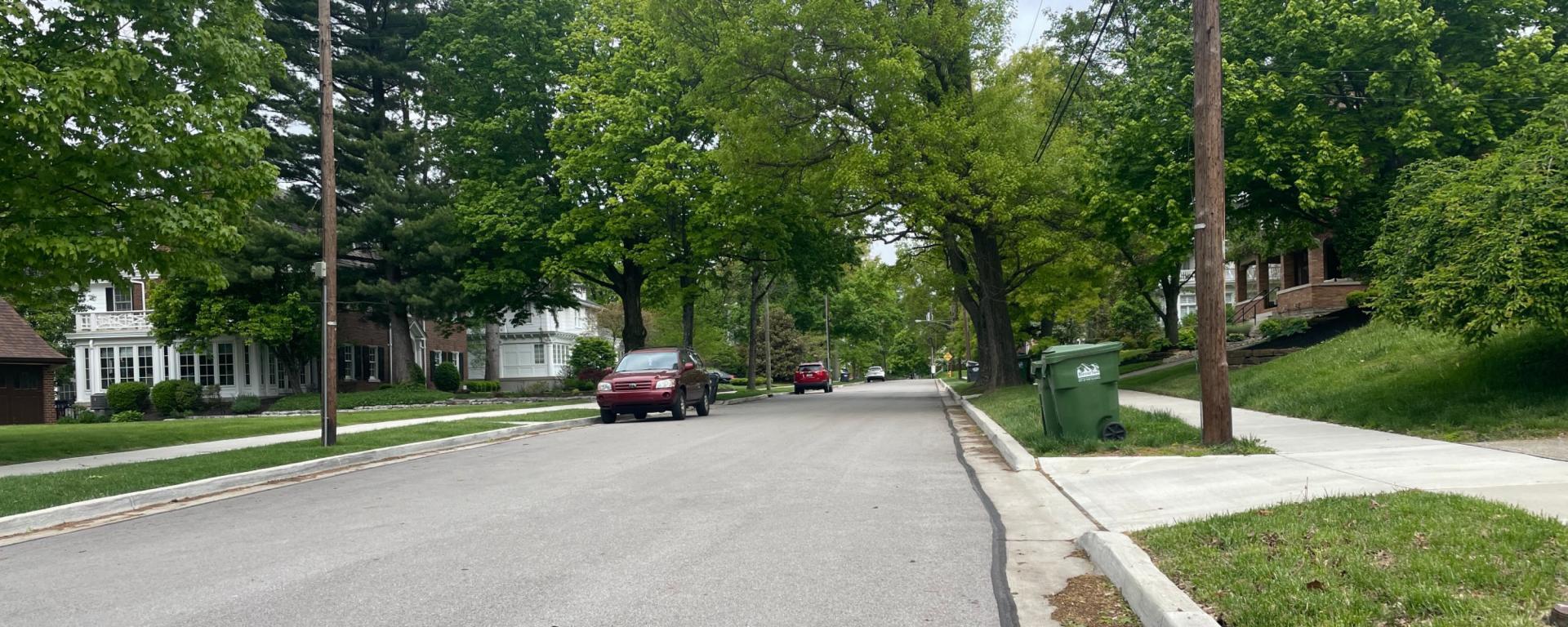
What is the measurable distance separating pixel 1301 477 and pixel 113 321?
45.8 m

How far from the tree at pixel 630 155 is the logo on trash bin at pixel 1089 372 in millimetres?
19880

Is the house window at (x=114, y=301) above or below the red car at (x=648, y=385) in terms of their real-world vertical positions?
above

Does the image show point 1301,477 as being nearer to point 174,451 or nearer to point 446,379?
point 174,451

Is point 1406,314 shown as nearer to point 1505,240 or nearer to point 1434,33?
point 1505,240

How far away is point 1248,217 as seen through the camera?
2511 cm

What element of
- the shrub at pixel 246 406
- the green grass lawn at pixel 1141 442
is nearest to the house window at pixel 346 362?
the shrub at pixel 246 406

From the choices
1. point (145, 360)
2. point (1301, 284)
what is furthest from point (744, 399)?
point (145, 360)

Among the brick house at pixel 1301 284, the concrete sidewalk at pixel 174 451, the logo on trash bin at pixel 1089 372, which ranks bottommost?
the concrete sidewalk at pixel 174 451

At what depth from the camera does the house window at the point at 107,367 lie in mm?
42375

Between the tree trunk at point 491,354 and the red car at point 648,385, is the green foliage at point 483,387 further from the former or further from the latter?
the red car at point 648,385

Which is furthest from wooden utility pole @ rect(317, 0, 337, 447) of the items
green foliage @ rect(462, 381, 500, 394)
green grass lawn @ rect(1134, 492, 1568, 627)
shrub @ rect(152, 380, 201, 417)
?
green foliage @ rect(462, 381, 500, 394)

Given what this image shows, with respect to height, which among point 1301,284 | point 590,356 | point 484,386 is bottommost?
point 484,386

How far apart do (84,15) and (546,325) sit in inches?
1854

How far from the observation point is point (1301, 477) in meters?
8.92
